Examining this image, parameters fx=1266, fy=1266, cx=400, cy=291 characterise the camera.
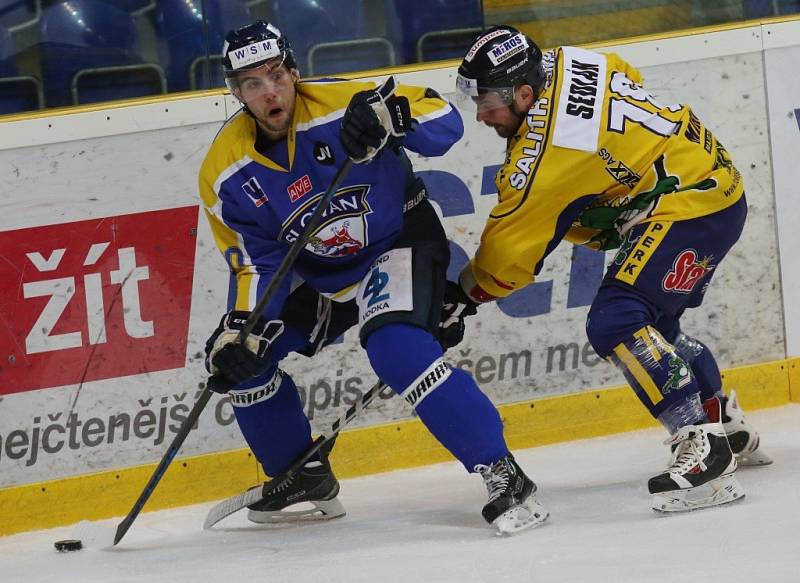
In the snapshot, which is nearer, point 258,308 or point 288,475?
point 258,308

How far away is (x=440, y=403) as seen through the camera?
276 centimetres

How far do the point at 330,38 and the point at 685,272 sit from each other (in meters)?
1.44

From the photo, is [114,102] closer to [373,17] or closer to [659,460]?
[373,17]

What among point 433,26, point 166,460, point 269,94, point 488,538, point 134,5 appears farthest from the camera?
point 433,26

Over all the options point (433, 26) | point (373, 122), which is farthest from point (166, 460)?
point (433, 26)

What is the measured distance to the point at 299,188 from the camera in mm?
2973

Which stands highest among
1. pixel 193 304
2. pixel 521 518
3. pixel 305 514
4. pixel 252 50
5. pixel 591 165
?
pixel 252 50

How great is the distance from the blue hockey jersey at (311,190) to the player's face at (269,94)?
1.7 inches

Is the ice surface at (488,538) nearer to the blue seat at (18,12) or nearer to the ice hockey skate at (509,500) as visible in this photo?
the ice hockey skate at (509,500)

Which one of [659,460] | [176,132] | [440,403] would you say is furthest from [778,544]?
[176,132]

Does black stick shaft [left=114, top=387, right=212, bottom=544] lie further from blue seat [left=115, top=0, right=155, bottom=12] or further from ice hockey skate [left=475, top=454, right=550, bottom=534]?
blue seat [left=115, top=0, right=155, bottom=12]

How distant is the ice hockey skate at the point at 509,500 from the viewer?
270 centimetres

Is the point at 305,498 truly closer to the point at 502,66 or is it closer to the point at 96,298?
the point at 96,298

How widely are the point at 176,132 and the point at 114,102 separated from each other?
0.63 ft
